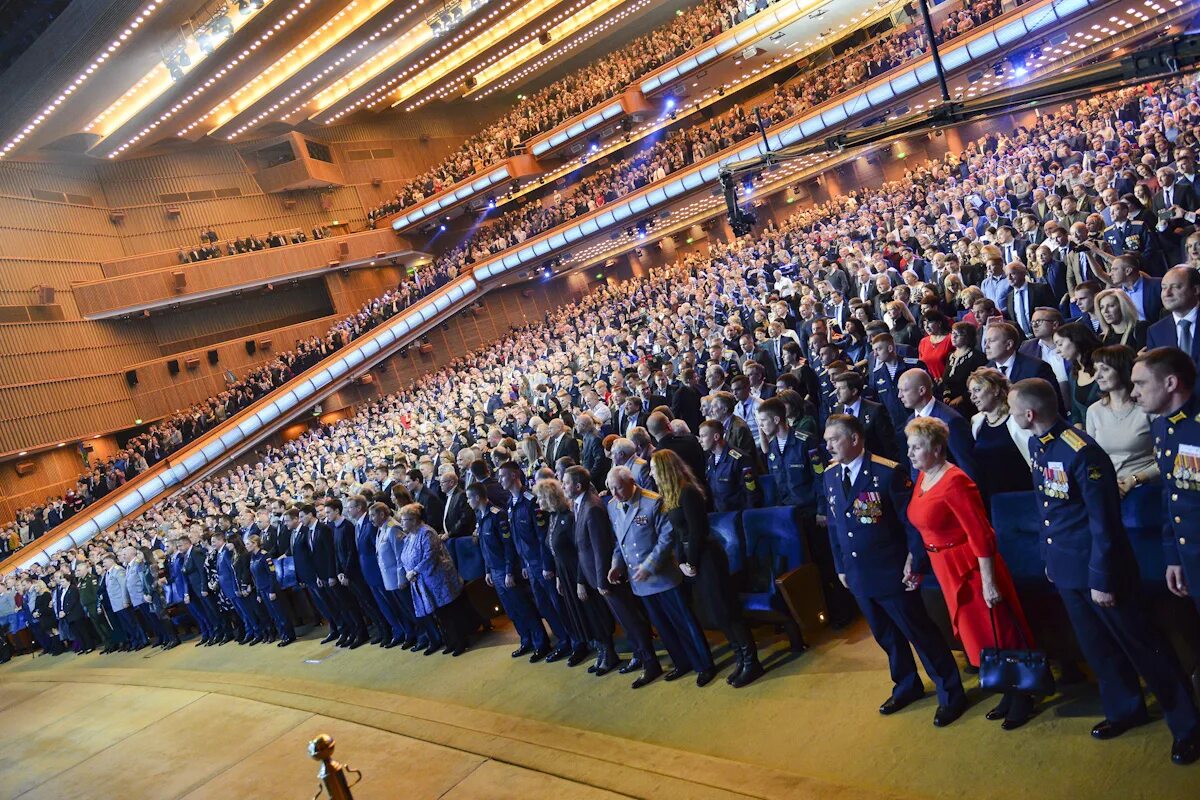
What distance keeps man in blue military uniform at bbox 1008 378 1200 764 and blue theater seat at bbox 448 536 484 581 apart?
4543 millimetres

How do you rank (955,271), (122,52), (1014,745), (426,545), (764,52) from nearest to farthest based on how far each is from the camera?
1. (1014,745)
2. (426,545)
3. (955,271)
4. (122,52)
5. (764,52)

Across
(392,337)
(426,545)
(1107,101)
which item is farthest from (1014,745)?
(392,337)

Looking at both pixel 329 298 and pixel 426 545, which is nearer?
pixel 426 545

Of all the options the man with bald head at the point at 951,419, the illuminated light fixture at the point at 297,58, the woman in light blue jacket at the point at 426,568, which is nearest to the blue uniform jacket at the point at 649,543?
the man with bald head at the point at 951,419

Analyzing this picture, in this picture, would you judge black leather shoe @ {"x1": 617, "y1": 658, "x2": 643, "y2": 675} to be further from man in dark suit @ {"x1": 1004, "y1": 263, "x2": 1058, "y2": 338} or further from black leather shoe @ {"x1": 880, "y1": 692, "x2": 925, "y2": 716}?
man in dark suit @ {"x1": 1004, "y1": 263, "x2": 1058, "y2": 338}

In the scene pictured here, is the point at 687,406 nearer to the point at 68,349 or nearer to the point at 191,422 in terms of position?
the point at 191,422

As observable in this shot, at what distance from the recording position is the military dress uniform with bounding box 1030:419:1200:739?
113 inches

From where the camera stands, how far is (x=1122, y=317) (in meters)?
4.52

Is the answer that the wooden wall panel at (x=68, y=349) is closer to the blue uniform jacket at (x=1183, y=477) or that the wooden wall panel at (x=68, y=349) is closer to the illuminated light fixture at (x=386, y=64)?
the illuminated light fixture at (x=386, y=64)

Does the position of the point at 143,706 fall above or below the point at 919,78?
below

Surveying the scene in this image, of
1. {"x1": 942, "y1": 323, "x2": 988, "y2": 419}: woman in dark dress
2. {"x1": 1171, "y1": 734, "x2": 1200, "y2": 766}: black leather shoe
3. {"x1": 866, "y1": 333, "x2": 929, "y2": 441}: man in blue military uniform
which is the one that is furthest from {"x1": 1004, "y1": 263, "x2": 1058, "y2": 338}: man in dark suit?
{"x1": 1171, "y1": 734, "x2": 1200, "y2": 766}: black leather shoe

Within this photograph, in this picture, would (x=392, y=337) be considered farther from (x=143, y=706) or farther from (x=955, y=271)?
(x=955, y=271)

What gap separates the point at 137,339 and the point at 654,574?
80.2 feet

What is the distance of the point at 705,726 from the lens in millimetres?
4379
